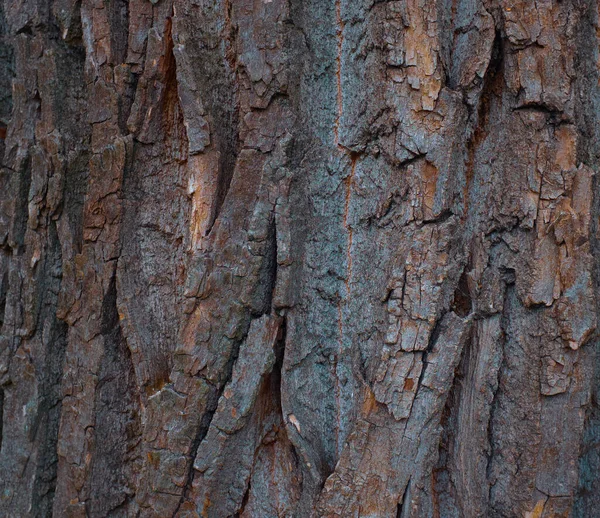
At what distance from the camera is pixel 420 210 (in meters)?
1.17

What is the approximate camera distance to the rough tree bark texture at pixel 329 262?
115cm

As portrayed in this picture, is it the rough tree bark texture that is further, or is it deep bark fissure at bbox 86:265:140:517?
deep bark fissure at bbox 86:265:140:517

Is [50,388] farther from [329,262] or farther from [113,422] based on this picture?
[329,262]

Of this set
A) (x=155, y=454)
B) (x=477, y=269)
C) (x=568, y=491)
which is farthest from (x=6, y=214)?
(x=568, y=491)

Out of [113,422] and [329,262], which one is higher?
[329,262]

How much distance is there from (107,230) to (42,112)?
0.40 metres

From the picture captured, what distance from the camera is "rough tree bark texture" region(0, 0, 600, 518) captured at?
45.2 inches

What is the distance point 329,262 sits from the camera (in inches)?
49.9

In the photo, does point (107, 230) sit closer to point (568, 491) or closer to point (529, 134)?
point (529, 134)

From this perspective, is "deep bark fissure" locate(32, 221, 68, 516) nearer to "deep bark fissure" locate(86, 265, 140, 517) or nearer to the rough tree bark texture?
the rough tree bark texture

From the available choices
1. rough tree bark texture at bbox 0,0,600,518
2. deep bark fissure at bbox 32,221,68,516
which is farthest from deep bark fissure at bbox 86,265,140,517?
deep bark fissure at bbox 32,221,68,516

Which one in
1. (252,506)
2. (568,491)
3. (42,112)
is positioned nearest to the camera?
(568,491)

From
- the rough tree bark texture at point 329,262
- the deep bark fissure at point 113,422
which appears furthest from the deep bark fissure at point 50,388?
the deep bark fissure at point 113,422

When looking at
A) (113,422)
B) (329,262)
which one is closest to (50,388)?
(113,422)
